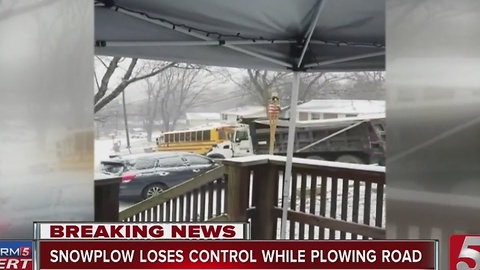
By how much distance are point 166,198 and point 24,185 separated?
0.89 m

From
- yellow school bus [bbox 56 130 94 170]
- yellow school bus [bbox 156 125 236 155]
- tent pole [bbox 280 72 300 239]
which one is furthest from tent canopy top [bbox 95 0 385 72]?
yellow school bus [bbox 56 130 94 170]

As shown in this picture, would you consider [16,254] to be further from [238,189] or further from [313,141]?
[313,141]

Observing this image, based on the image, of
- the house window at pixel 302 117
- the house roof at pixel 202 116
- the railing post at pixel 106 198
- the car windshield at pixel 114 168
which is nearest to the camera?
the railing post at pixel 106 198

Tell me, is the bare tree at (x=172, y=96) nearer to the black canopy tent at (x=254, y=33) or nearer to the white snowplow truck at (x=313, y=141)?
the black canopy tent at (x=254, y=33)

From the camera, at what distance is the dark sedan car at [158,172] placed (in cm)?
153

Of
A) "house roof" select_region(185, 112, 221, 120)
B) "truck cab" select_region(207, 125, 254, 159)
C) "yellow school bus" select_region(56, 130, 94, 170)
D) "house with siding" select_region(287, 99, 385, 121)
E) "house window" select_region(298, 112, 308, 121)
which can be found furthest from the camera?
"house window" select_region(298, 112, 308, 121)

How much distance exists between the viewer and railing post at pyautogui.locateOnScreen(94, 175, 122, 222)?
95cm

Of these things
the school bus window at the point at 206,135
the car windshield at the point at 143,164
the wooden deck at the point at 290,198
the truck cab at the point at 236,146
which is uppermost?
the school bus window at the point at 206,135

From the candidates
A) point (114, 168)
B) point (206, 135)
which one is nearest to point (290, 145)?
point (206, 135)

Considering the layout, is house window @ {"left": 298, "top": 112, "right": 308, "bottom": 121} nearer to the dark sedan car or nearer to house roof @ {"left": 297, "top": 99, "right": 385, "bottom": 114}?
house roof @ {"left": 297, "top": 99, "right": 385, "bottom": 114}

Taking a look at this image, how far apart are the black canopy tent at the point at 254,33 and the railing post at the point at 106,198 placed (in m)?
0.53

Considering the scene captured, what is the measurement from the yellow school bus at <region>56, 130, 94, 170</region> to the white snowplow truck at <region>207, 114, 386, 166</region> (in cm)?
97

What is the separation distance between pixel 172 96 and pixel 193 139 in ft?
0.62

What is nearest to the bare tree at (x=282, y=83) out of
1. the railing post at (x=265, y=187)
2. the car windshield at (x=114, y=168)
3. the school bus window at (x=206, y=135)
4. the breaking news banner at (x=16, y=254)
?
the school bus window at (x=206, y=135)
